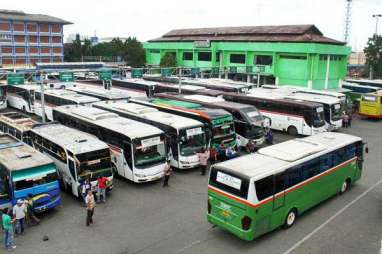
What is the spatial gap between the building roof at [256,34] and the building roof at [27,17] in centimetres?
1902

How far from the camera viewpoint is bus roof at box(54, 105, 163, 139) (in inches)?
705

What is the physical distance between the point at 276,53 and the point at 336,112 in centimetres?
2424

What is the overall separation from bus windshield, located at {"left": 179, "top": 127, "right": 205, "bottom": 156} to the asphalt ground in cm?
254

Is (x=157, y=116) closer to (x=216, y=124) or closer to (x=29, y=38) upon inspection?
(x=216, y=124)

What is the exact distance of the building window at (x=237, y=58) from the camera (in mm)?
55906

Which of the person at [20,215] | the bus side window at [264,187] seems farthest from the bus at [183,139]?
the person at [20,215]

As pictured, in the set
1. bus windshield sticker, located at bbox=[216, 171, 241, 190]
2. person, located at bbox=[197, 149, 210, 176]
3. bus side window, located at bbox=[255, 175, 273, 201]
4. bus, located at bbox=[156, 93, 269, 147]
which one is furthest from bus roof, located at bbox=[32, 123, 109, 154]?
bus, located at bbox=[156, 93, 269, 147]

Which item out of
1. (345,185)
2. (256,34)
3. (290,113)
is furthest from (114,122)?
(256,34)

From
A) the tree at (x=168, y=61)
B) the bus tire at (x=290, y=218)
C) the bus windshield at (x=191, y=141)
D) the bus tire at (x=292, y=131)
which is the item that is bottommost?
the bus tire at (x=290, y=218)

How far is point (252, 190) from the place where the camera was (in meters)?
11.5

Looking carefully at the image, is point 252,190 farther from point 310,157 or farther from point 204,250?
point 310,157

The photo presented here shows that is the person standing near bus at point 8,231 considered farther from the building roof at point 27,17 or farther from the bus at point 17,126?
the building roof at point 27,17

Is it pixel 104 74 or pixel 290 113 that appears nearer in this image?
pixel 290 113

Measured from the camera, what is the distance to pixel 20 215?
12883 mm
